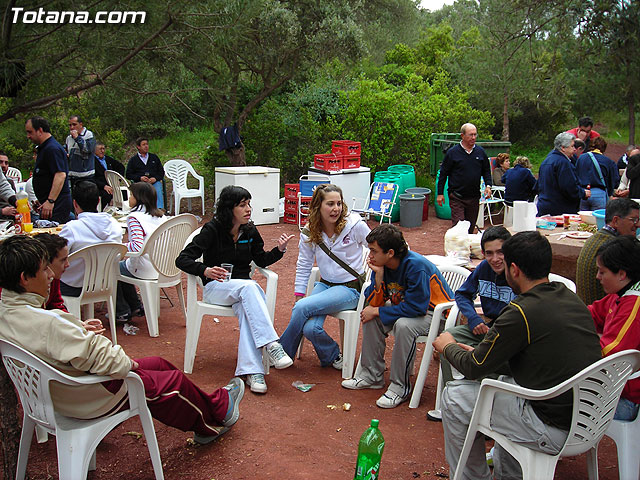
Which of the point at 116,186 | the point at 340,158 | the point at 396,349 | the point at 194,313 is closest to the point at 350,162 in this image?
the point at 340,158

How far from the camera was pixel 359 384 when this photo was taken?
4.32 m

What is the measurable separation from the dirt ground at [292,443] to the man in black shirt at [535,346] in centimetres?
76

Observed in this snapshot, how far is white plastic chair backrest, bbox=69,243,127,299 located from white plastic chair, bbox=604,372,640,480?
371 cm

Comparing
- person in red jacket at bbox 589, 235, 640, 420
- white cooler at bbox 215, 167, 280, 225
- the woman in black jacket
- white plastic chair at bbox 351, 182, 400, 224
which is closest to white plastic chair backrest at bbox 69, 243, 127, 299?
the woman in black jacket

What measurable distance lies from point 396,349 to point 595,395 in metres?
1.67

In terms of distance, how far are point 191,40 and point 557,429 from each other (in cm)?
302

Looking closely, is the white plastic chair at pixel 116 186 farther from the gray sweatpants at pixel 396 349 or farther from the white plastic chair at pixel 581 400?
the white plastic chair at pixel 581 400

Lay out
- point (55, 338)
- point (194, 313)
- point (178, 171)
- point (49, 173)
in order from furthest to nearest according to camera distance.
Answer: point (178, 171)
point (49, 173)
point (194, 313)
point (55, 338)

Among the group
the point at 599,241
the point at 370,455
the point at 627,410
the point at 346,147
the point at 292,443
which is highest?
the point at 346,147

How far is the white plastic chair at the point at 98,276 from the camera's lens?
4844mm

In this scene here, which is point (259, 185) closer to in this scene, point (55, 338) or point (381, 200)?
point (381, 200)

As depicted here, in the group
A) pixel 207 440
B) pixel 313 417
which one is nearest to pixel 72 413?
pixel 207 440

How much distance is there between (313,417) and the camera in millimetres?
3918

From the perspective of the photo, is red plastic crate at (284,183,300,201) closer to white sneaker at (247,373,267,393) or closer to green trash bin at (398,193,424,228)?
green trash bin at (398,193,424,228)
